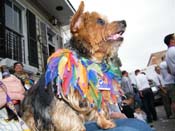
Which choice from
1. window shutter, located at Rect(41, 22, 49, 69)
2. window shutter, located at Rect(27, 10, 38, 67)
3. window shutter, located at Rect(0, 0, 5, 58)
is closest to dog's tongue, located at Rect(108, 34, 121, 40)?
window shutter, located at Rect(0, 0, 5, 58)

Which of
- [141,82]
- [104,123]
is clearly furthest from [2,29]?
[104,123]

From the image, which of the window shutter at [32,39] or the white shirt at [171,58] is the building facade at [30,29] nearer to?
the window shutter at [32,39]

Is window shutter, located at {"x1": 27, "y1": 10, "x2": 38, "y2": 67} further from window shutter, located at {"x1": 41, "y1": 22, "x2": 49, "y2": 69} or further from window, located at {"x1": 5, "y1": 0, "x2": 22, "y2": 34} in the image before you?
window shutter, located at {"x1": 41, "y1": 22, "x2": 49, "y2": 69}

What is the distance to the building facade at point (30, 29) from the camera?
8.21 meters

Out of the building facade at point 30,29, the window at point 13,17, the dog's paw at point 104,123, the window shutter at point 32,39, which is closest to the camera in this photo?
the dog's paw at point 104,123

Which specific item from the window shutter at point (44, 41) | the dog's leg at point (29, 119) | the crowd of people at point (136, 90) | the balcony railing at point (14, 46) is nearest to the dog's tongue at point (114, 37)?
the crowd of people at point (136, 90)

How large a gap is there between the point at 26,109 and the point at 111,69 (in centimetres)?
85

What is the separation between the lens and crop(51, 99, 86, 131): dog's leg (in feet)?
7.88

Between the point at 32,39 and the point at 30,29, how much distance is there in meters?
0.33

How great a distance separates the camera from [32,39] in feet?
33.2

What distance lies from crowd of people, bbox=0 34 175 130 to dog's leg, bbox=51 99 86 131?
1.14 feet

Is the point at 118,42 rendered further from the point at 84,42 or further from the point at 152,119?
the point at 152,119

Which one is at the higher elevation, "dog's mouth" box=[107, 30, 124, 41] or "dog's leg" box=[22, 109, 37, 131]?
"dog's mouth" box=[107, 30, 124, 41]

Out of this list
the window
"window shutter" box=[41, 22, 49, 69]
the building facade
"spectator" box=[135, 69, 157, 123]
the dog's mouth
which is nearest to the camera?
the dog's mouth
